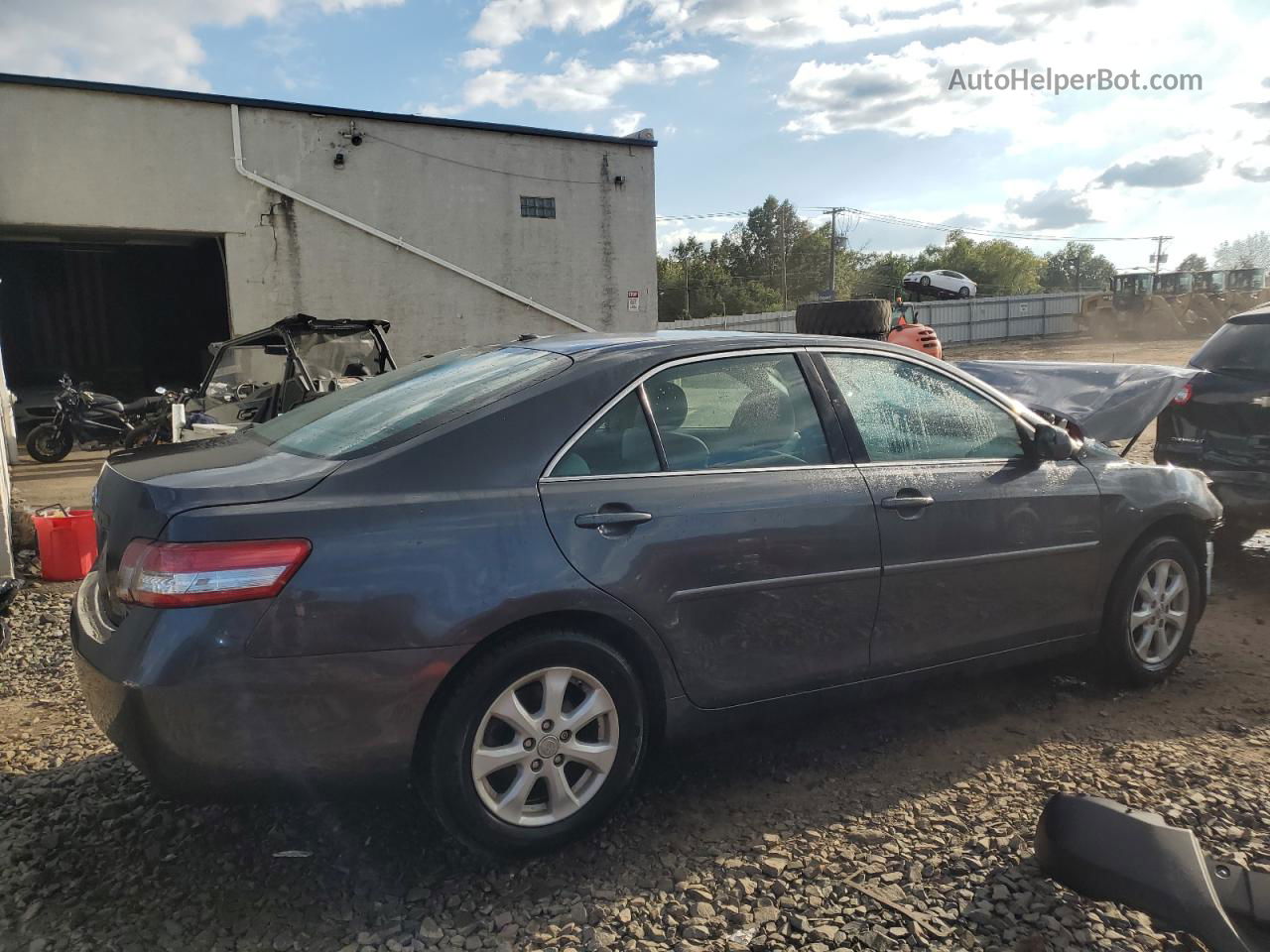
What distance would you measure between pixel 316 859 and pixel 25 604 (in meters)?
3.70

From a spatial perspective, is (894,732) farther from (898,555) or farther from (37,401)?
(37,401)

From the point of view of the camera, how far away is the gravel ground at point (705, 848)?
2385 mm

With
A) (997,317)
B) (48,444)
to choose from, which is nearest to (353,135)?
(48,444)

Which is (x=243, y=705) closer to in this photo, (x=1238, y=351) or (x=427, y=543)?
(x=427, y=543)

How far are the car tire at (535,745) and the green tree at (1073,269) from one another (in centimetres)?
10139

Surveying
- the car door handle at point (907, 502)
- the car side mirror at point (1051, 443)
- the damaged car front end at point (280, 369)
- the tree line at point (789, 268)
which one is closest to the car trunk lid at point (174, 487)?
the car door handle at point (907, 502)

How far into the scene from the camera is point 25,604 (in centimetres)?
529

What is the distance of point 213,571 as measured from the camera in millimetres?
2242

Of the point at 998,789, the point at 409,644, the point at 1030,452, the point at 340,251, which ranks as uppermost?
the point at 340,251

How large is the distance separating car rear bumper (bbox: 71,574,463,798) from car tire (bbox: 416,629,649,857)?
0.10 metres

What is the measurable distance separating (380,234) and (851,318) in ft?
30.7

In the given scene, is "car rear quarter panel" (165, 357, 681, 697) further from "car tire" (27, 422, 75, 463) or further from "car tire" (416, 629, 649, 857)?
"car tire" (27, 422, 75, 463)

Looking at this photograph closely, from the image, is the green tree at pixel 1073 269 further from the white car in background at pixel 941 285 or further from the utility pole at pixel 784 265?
the white car in background at pixel 941 285

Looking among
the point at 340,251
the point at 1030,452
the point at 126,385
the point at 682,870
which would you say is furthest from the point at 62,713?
the point at 126,385
